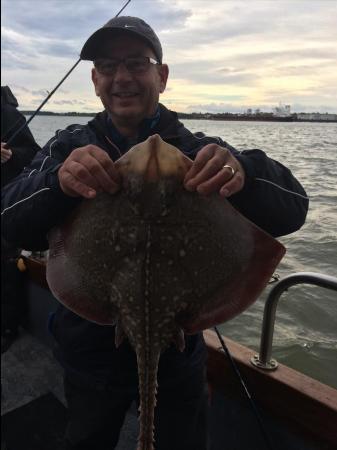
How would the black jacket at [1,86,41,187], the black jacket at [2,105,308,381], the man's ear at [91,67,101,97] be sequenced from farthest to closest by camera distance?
the black jacket at [1,86,41,187]
the man's ear at [91,67,101,97]
the black jacket at [2,105,308,381]

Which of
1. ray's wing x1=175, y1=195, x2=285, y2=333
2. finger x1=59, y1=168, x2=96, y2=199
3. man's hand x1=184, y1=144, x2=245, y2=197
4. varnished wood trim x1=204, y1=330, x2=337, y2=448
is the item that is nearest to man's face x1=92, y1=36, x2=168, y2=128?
finger x1=59, y1=168, x2=96, y2=199

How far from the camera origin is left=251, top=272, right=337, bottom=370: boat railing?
2.20 metres

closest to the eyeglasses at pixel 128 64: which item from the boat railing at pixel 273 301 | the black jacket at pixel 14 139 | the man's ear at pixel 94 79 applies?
the man's ear at pixel 94 79

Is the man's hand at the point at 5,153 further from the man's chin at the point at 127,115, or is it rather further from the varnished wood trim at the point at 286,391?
the varnished wood trim at the point at 286,391

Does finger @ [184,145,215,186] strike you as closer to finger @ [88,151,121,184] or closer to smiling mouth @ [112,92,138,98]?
finger @ [88,151,121,184]

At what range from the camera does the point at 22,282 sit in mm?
5086

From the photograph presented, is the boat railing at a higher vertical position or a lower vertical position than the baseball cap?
lower

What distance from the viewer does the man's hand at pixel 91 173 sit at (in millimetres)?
1606

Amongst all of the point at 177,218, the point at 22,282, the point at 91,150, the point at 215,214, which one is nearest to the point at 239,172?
the point at 215,214

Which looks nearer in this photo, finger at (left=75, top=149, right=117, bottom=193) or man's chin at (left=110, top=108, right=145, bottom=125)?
finger at (left=75, top=149, right=117, bottom=193)

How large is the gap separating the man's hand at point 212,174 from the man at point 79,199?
0.26 meters

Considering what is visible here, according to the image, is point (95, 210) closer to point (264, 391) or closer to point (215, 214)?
point (215, 214)

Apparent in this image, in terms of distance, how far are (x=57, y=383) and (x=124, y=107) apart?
3.23 metres

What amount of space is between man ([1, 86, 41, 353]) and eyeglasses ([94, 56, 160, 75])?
2727 mm
